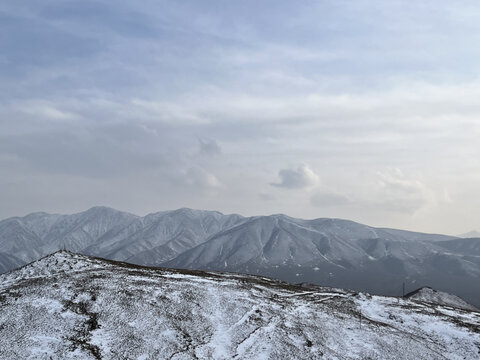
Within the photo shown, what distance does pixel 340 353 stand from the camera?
45.1m

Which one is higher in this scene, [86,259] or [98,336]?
[86,259]

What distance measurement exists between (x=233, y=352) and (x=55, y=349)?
18.2 m

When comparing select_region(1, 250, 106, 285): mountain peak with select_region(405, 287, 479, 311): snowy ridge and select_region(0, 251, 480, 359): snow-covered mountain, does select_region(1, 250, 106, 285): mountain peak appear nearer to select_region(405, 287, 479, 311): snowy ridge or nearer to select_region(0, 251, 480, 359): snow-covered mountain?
select_region(0, 251, 480, 359): snow-covered mountain

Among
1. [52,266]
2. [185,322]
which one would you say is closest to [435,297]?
[185,322]

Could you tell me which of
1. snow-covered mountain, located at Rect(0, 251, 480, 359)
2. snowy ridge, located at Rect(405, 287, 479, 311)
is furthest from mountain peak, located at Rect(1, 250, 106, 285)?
snowy ridge, located at Rect(405, 287, 479, 311)

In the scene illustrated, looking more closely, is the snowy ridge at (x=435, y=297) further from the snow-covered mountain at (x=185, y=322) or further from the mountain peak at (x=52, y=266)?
the mountain peak at (x=52, y=266)

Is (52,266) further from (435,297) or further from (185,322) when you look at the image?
(435,297)

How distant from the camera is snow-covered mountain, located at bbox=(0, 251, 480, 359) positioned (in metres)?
40.5

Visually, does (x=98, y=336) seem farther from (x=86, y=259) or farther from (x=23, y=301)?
(x=86, y=259)

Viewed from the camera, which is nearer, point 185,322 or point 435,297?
point 185,322

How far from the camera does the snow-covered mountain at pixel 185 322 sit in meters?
40.5

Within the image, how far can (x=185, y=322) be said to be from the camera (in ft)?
156

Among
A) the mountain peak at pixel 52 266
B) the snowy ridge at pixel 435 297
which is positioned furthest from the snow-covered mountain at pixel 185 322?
the snowy ridge at pixel 435 297

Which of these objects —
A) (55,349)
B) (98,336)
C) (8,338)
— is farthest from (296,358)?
(8,338)
